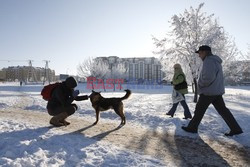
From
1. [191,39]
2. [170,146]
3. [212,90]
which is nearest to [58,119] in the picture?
[170,146]

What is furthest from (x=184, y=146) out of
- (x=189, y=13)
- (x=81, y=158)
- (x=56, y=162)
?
(x=189, y=13)

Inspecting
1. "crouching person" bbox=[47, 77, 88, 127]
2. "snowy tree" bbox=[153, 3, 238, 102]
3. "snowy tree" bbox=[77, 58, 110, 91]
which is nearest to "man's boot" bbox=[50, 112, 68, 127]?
"crouching person" bbox=[47, 77, 88, 127]

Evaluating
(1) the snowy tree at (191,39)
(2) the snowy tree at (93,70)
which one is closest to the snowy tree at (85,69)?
(2) the snowy tree at (93,70)

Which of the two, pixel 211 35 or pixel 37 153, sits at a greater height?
pixel 211 35

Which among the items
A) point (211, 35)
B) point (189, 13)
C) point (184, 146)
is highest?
point (189, 13)

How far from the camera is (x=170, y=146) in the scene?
16.4ft

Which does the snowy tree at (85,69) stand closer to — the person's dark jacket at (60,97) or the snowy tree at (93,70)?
the snowy tree at (93,70)

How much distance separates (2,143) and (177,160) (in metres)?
2.95

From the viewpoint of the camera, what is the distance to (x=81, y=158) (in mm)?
3859

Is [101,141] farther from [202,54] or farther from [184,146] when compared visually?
[202,54]

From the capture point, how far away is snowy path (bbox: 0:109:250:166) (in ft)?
13.7

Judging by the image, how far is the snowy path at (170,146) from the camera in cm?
417

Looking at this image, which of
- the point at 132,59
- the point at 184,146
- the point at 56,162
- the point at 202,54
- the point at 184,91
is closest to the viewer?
the point at 56,162

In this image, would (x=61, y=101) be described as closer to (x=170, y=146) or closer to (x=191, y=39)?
(x=170, y=146)
